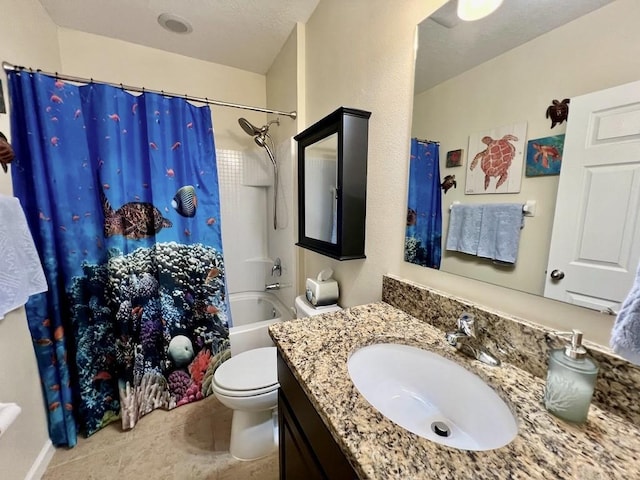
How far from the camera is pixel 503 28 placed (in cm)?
73

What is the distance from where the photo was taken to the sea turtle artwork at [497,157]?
0.71m

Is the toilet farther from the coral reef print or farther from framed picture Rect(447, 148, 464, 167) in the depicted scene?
framed picture Rect(447, 148, 464, 167)

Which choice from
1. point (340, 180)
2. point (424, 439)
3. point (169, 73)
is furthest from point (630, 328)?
point (169, 73)

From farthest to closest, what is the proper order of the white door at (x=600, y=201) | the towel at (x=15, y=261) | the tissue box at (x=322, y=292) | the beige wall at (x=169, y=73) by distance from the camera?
the beige wall at (x=169, y=73) → the tissue box at (x=322, y=292) → the towel at (x=15, y=261) → the white door at (x=600, y=201)

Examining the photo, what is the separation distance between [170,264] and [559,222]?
177 centimetres

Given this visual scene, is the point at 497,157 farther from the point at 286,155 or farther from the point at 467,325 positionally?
the point at 286,155

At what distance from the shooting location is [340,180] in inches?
46.5

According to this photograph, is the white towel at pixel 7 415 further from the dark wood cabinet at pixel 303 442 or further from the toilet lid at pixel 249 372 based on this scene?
the dark wood cabinet at pixel 303 442

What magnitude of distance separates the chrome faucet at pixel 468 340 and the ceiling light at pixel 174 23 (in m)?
2.29

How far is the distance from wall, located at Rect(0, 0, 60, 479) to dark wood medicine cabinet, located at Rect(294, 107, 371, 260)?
140 cm

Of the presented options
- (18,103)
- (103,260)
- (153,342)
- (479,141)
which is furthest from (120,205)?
(479,141)

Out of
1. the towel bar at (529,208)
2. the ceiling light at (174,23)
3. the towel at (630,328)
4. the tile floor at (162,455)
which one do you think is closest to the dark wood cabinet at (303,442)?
the towel at (630,328)

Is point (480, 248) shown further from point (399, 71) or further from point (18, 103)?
point (18, 103)

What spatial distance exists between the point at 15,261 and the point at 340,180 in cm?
137
